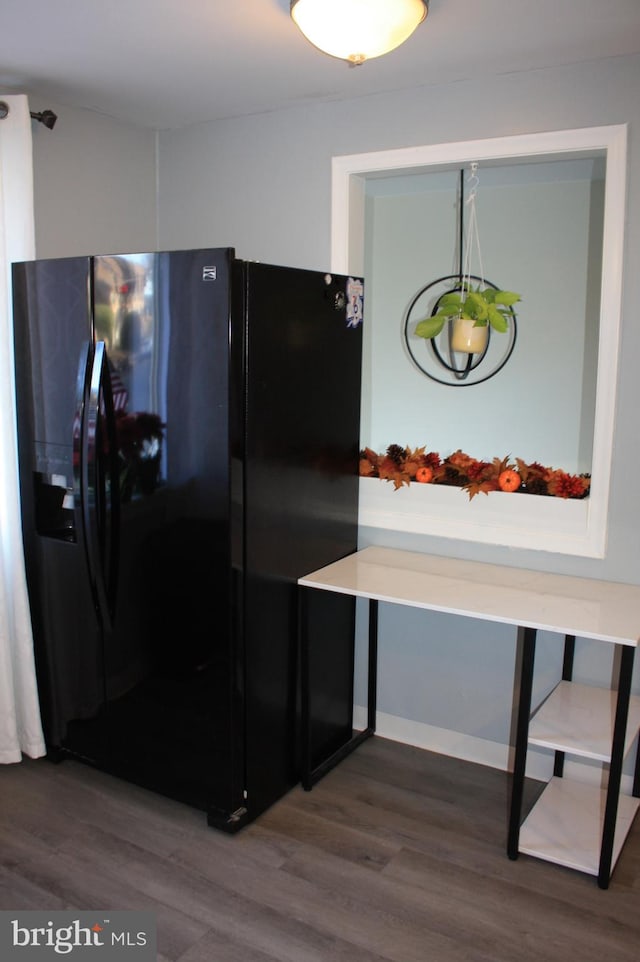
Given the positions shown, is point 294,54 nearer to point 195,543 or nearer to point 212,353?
point 212,353

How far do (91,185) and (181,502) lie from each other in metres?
1.51

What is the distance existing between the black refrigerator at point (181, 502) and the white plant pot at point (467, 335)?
0.42 meters

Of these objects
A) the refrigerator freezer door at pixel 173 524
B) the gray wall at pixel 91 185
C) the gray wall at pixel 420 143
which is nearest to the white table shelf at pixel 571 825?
the gray wall at pixel 420 143

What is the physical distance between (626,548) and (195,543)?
140 centimetres

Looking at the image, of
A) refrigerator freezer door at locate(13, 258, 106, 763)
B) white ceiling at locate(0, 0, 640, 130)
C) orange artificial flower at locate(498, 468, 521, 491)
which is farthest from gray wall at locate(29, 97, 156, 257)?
orange artificial flower at locate(498, 468, 521, 491)

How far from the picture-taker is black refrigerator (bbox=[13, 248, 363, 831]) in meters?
2.31

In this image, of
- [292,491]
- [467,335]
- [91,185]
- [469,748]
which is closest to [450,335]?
[467,335]

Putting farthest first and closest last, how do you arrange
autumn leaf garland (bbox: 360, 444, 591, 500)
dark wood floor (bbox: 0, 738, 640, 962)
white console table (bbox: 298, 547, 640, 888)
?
autumn leaf garland (bbox: 360, 444, 591, 500), white console table (bbox: 298, 547, 640, 888), dark wood floor (bbox: 0, 738, 640, 962)

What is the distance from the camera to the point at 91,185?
10.2 ft

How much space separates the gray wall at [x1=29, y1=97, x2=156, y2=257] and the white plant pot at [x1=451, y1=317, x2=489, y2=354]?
1.40 m

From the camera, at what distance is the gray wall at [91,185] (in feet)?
Result: 9.62

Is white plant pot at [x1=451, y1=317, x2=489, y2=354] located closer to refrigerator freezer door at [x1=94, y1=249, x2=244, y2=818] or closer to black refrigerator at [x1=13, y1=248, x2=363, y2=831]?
black refrigerator at [x1=13, y1=248, x2=363, y2=831]

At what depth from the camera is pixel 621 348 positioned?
2.52 m

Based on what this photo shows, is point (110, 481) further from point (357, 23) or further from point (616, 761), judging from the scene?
point (616, 761)
